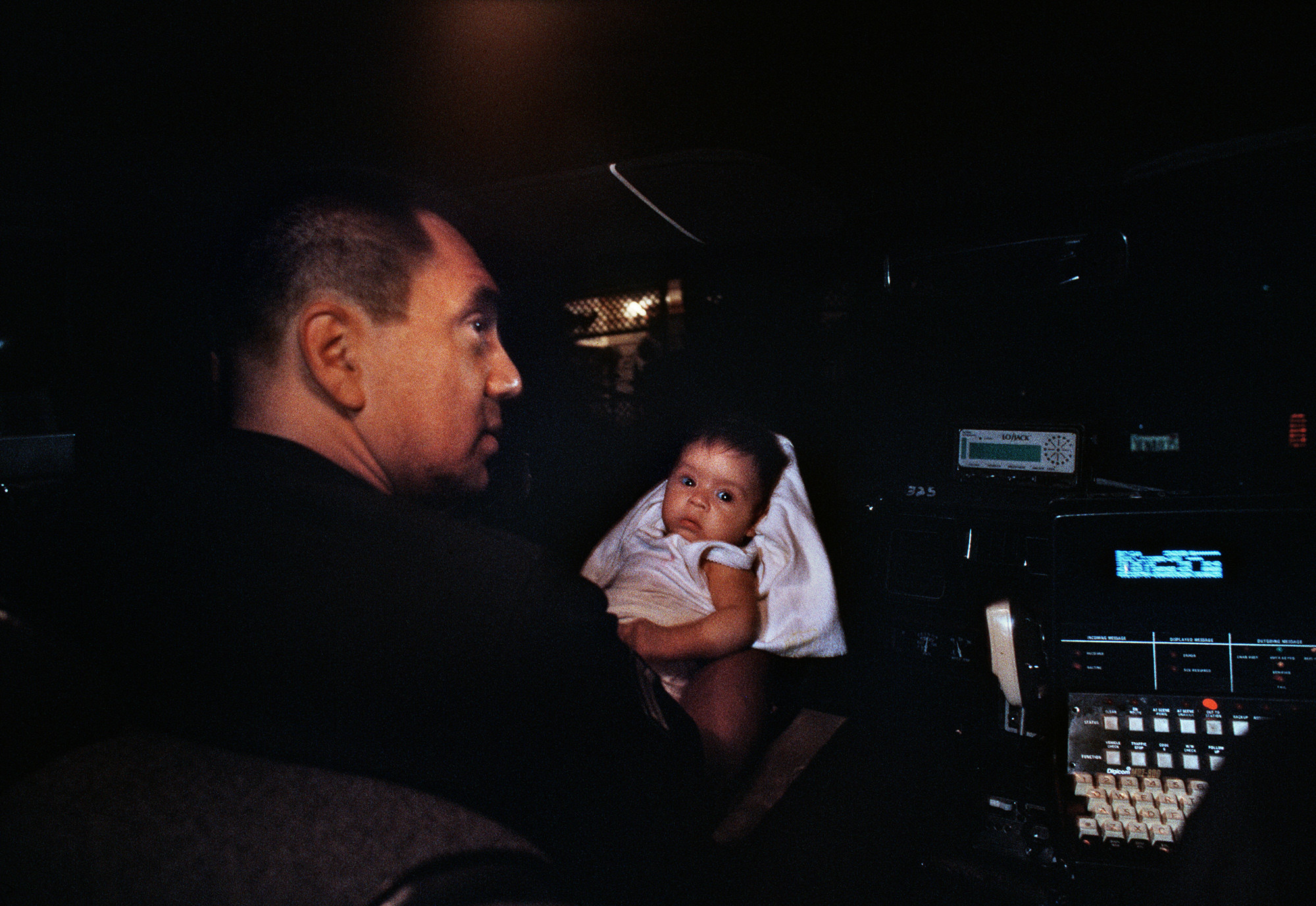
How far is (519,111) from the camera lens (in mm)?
1438

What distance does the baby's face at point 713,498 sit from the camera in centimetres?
142

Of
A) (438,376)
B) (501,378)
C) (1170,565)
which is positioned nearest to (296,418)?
(438,376)

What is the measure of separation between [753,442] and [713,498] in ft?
0.62

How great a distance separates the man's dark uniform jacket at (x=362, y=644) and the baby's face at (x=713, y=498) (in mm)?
575

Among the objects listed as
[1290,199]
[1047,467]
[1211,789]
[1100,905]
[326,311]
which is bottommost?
[1100,905]

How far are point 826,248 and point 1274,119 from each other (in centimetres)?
91

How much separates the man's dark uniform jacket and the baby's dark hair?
2.27ft

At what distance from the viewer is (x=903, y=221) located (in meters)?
1.80

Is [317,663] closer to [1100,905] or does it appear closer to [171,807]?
[171,807]

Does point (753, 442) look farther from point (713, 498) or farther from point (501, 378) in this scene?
point (501, 378)

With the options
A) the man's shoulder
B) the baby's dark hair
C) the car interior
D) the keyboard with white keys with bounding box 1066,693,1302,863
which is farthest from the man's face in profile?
the keyboard with white keys with bounding box 1066,693,1302,863

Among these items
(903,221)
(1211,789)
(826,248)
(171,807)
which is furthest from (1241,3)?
(171,807)

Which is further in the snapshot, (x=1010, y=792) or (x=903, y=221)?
(x=903, y=221)

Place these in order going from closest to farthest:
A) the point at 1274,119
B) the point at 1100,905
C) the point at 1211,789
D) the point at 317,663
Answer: the point at 1211,789 → the point at 317,663 → the point at 1100,905 → the point at 1274,119
